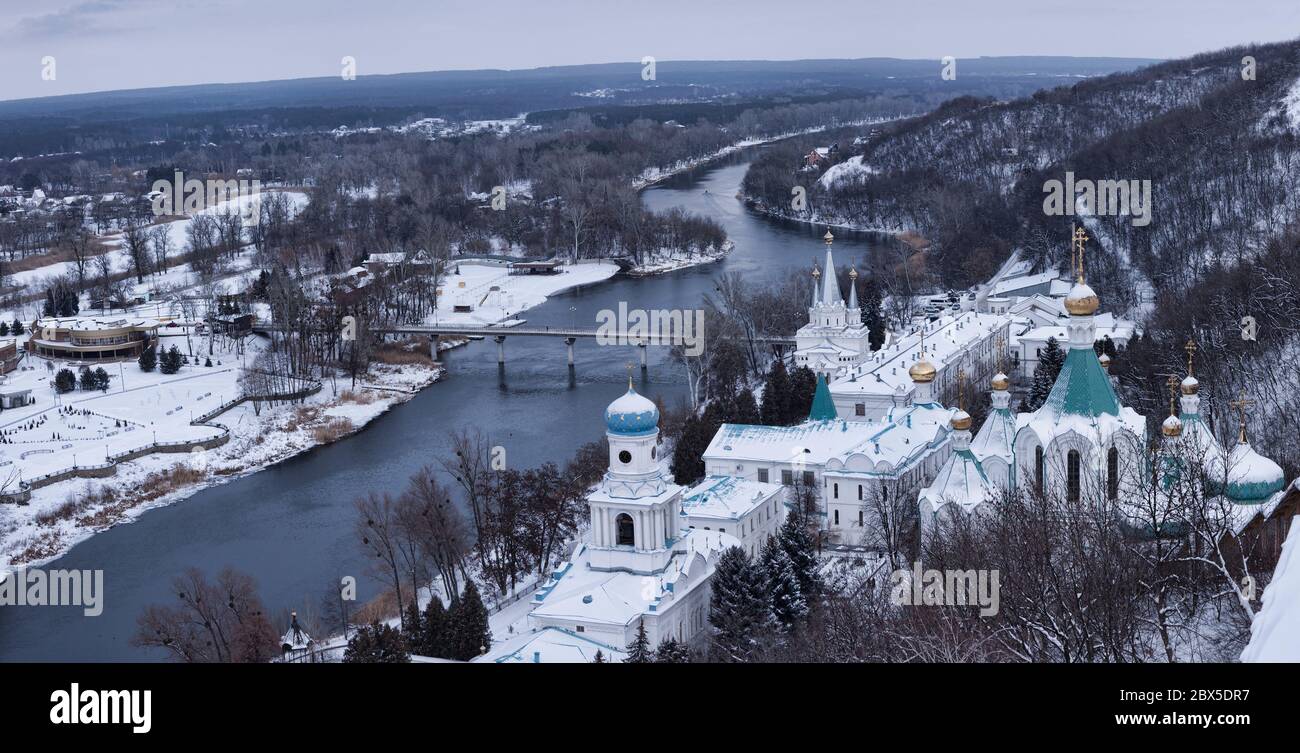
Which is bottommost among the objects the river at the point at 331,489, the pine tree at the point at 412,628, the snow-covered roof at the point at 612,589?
the river at the point at 331,489

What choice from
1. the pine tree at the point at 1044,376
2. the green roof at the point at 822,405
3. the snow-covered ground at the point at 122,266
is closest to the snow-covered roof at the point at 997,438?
the green roof at the point at 822,405

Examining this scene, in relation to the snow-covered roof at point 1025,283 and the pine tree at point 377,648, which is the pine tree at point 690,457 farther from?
the snow-covered roof at point 1025,283

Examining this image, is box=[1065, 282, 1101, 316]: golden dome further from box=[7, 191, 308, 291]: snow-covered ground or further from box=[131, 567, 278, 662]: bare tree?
box=[7, 191, 308, 291]: snow-covered ground

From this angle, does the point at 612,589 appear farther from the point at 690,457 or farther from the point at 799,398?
the point at 799,398

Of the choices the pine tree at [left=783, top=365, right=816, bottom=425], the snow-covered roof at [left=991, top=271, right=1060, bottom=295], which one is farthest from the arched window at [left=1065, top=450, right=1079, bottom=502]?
the snow-covered roof at [left=991, top=271, right=1060, bottom=295]
